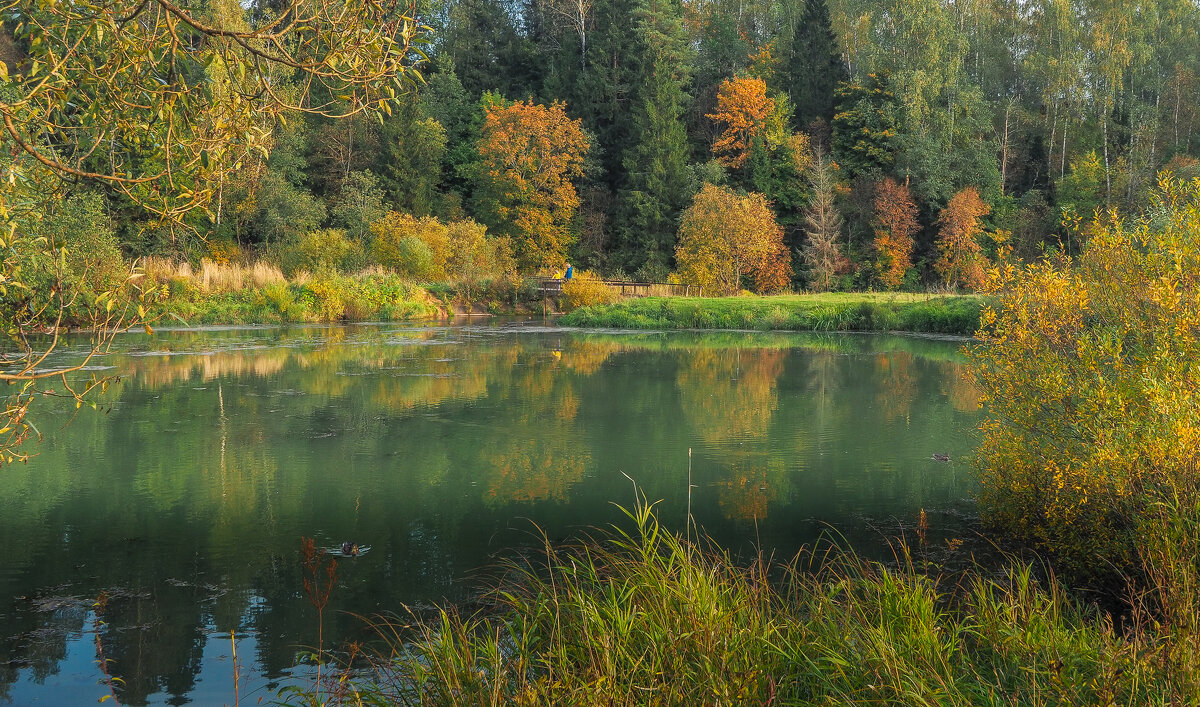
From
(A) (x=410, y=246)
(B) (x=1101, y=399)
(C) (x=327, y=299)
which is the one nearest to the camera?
(B) (x=1101, y=399)

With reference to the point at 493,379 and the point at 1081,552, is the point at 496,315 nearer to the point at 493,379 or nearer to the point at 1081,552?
the point at 493,379

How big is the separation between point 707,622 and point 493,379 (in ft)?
40.8

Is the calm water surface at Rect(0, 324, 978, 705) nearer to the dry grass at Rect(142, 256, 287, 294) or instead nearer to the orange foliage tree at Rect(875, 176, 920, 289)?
the dry grass at Rect(142, 256, 287, 294)

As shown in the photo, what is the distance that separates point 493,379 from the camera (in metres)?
15.8

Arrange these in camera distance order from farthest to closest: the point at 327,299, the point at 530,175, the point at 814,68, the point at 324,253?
A: the point at 814,68 < the point at 530,175 < the point at 324,253 < the point at 327,299

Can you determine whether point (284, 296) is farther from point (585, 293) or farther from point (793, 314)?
point (793, 314)

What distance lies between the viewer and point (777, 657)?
363 cm

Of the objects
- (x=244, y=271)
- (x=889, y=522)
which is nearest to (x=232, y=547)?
(x=889, y=522)

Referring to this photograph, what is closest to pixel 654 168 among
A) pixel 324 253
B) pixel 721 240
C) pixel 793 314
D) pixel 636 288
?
pixel 721 240

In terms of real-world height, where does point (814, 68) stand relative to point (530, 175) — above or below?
above

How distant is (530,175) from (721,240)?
13106 mm

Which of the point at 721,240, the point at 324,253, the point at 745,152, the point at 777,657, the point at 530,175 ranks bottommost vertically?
the point at 777,657

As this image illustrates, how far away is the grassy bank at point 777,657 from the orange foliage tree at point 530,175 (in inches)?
1649

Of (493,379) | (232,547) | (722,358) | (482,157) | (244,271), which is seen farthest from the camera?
(482,157)
